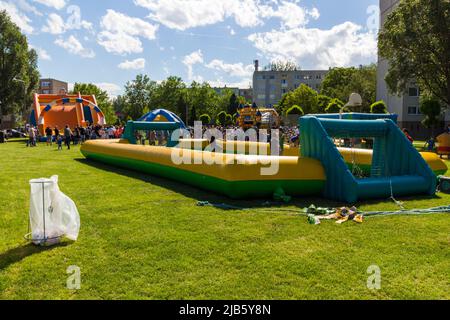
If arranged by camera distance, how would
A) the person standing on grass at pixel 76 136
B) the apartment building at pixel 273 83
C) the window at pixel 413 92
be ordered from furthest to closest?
1. the apartment building at pixel 273 83
2. the window at pixel 413 92
3. the person standing on grass at pixel 76 136

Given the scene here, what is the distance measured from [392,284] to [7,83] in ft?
154

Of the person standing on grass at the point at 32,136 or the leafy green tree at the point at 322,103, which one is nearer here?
the person standing on grass at the point at 32,136

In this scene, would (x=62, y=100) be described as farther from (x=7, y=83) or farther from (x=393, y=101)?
(x=393, y=101)

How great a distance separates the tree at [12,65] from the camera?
137 ft

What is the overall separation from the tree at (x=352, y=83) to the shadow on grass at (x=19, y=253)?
56.0 metres

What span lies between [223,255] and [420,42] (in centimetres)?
2623

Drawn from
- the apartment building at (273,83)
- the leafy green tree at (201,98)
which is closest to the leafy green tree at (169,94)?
the leafy green tree at (201,98)

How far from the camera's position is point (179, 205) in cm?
710

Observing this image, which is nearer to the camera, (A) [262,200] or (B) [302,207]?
(B) [302,207]

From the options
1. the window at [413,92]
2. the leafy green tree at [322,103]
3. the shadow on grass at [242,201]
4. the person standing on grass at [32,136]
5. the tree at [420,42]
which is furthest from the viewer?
the leafy green tree at [322,103]

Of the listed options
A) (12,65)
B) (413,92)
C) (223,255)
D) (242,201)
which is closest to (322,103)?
(413,92)

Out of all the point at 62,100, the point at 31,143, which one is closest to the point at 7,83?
the point at 62,100

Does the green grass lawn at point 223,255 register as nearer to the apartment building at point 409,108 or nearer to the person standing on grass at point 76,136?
the person standing on grass at point 76,136

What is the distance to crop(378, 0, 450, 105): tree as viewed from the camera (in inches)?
963
